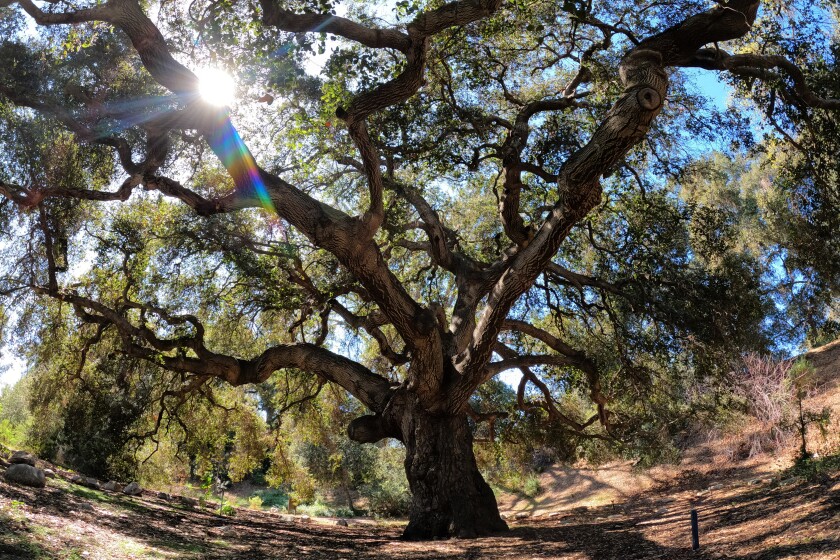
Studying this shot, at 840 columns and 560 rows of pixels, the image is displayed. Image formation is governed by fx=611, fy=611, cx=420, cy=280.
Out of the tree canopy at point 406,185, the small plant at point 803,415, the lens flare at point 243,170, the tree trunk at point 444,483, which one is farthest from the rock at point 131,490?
the small plant at point 803,415

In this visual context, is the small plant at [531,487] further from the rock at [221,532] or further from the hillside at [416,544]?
the rock at [221,532]

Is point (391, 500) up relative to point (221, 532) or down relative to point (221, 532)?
down

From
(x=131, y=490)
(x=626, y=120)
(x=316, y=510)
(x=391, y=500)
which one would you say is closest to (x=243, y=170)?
(x=626, y=120)

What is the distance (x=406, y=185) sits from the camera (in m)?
10.4

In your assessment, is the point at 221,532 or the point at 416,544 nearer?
the point at 416,544

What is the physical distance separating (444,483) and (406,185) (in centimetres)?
489

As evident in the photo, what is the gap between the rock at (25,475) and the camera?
7243 millimetres

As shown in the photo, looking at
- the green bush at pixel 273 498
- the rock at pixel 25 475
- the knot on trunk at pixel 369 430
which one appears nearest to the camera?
the rock at pixel 25 475

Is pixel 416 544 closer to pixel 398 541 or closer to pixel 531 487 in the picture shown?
pixel 398 541

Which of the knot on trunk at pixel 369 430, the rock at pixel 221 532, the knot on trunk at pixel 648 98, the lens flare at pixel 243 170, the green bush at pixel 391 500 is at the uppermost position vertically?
the knot on trunk at pixel 648 98

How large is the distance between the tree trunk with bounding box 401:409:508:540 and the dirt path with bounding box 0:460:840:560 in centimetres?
41

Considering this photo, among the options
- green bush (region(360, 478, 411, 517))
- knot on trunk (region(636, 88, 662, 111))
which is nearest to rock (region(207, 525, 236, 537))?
knot on trunk (region(636, 88, 662, 111))

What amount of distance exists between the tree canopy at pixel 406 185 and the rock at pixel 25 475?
224 centimetres

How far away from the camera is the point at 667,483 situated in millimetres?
19344
